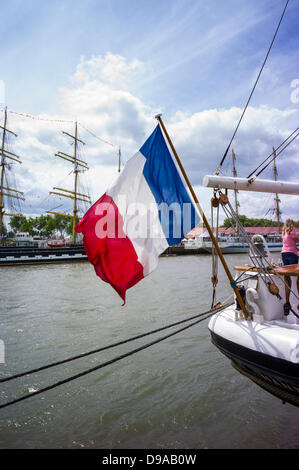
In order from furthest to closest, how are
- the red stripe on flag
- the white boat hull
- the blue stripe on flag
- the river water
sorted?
the blue stripe on flag < the river water < the red stripe on flag < the white boat hull

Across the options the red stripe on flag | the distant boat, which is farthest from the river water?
the red stripe on flag

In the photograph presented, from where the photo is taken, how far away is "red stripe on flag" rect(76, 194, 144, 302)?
4.16 m

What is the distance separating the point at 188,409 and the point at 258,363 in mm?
1756

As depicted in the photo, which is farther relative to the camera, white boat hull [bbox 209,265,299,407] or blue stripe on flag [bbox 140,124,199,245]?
blue stripe on flag [bbox 140,124,199,245]

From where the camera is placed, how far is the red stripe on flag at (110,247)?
4160 millimetres

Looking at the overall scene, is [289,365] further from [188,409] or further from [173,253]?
[173,253]

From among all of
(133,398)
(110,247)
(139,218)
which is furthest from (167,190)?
(133,398)

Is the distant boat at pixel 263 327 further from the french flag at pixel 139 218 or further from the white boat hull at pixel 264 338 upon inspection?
the french flag at pixel 139 218

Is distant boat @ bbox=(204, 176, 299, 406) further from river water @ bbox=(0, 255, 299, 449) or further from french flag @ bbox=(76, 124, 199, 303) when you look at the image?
river water @ bbox=(0, 255, 299, 449)

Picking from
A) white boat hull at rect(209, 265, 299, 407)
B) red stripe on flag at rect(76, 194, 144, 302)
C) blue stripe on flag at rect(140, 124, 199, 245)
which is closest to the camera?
white boat hull at rect(209, 265, 299, 407)

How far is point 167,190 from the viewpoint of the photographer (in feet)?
15.2

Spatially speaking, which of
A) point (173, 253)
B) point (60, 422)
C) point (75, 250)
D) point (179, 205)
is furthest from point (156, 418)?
point (173, 253)

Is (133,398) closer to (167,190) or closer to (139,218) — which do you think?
(139,218)

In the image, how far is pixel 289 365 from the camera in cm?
368
